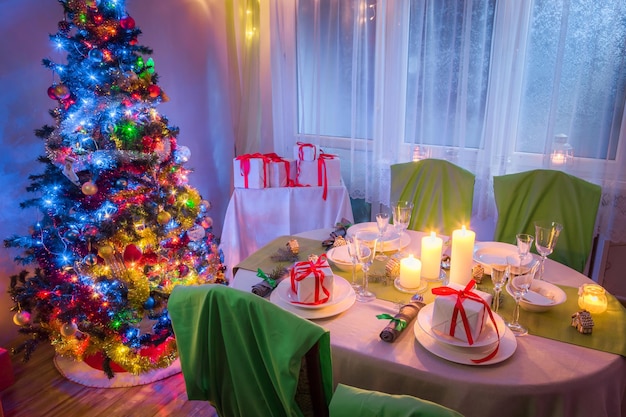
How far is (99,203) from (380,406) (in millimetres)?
1690

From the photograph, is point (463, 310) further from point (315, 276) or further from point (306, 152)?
point (306, 152)

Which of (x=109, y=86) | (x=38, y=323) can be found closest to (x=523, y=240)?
(x=109, y=86)

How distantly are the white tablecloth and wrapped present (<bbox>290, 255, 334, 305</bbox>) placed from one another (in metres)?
1.42

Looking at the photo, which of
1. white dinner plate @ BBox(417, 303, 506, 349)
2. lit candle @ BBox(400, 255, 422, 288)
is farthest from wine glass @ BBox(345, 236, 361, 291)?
white dinner plate @ BBox(417, 303, 506, 349)

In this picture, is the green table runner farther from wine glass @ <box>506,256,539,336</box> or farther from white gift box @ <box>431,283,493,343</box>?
white gift box @ <box>431,283,493,343</box>

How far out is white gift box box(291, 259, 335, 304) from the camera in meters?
1.21

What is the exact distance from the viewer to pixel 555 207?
185 cm

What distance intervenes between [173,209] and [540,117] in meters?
2.03

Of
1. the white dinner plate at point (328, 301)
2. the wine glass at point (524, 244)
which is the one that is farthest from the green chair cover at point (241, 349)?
the wine glass at point (524, 244)

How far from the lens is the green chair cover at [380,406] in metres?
0.63

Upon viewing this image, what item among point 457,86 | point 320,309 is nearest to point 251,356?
point 320,309

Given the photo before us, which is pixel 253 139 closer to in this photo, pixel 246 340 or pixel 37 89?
pixel 37 89

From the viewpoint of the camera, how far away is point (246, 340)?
95 centimetres

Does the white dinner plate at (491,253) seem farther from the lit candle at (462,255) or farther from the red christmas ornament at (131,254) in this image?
the red christmas ornament at (131,254)
